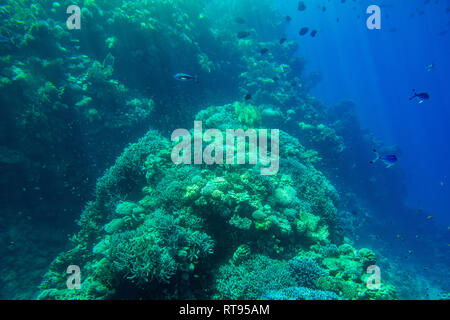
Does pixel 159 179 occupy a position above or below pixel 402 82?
below

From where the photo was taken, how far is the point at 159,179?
673 centimetres

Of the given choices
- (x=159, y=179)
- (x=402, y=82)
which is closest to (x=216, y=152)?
(x=159, y=179)

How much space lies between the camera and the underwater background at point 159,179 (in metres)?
4.75

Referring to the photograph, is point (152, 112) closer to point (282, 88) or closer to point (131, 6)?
point (131, 6)

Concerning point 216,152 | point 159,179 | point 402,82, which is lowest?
point 159,179

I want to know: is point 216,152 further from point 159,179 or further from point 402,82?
point 402,82

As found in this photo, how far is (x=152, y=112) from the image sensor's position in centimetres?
1130

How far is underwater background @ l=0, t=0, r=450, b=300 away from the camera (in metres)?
4.75

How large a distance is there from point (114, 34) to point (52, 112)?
5164 millimetres

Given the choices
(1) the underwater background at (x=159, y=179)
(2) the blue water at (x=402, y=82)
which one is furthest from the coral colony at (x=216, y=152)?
(2) the blue water at (x=402, y=82)

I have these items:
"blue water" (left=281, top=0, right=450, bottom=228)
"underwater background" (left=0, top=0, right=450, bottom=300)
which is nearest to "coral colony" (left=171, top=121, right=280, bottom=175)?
"underwater background" (left=0, top=0, right=450, bottom=300)

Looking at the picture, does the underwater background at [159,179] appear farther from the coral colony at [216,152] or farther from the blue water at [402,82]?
the blue water at [402,82]

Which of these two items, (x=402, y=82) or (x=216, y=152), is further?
(x=402, y=82)

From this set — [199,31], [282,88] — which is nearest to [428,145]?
[282,88]
